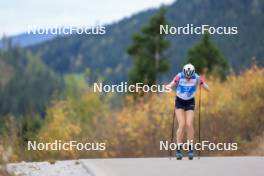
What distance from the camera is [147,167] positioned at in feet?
47.7

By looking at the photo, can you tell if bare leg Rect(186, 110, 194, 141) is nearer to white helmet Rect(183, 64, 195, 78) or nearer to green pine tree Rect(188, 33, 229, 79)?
white helmet Rect(183, 64, 195, 78)

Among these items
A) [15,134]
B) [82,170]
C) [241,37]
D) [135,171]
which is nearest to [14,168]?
[82,170]

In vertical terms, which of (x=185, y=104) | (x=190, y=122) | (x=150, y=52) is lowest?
(x=190, y=122)

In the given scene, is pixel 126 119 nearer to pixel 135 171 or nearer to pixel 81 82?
pixel 135 171

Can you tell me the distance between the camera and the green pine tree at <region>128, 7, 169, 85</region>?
53.1m

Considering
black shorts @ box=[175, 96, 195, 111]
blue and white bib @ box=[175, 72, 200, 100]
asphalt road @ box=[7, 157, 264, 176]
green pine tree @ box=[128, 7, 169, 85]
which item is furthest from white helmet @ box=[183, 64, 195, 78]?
green pine tree @ box=[128, 7, 169, 85]

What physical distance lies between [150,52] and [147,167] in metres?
41.0

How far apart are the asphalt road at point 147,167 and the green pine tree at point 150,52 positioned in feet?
122

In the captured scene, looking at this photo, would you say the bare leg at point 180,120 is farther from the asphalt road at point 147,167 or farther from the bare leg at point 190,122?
the asphalt road at point 147,167

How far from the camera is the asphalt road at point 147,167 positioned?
1349 cm

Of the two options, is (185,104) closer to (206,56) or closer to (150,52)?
(150,52)

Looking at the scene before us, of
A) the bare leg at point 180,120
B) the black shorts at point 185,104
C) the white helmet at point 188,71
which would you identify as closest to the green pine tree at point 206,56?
the bare leg at point 180,120

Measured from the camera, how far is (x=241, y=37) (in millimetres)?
168750

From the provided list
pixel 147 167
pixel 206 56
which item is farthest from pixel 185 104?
pixel 206 56
